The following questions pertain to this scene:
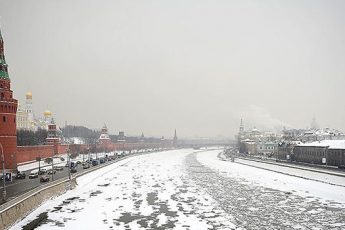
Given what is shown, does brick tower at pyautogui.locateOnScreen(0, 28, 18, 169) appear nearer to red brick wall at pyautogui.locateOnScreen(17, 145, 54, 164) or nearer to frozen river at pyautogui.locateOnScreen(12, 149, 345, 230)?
red brick wall at pyautogui.locateOnScreen(17, 145, 54, 164)

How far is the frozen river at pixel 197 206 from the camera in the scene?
30562mm

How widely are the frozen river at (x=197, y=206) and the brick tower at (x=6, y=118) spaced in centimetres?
1116

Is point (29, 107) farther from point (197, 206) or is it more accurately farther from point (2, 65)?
point (197, 206)

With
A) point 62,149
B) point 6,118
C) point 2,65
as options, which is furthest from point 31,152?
point 62,149

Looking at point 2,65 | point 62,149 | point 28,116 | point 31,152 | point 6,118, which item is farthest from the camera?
point 28,116

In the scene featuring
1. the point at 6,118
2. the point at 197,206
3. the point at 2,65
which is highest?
the point at 2,65

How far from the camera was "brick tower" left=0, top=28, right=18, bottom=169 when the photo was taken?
193 ft

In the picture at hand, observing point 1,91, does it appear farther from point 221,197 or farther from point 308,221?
point 308,221

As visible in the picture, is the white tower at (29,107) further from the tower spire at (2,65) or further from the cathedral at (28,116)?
the tower spire at (2,65)

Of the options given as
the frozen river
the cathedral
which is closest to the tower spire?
the frozen river

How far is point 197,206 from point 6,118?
114ft

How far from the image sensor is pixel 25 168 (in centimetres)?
6912

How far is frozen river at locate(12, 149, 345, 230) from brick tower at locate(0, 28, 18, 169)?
36.6 ft

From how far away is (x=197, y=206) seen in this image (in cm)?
3822
